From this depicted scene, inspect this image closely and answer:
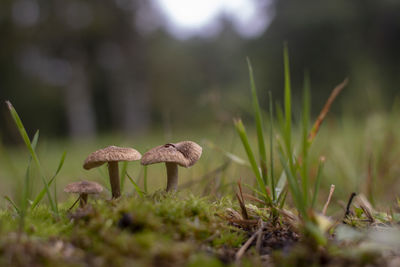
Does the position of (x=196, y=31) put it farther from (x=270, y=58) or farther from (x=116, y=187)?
(x=116, y=187)

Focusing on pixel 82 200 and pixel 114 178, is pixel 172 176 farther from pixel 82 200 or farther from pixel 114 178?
pixel 82 200

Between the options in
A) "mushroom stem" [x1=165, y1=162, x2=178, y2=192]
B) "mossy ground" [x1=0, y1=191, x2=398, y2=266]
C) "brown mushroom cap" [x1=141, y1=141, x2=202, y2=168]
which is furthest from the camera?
"mushroom stem" [x1=165, y1=162, x2=178, y2=192]

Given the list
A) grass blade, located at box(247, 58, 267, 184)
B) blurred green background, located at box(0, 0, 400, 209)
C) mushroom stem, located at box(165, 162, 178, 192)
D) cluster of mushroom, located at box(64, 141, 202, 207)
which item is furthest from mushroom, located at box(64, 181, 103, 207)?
blurred green background, located at box(0, 0, 400, 209)

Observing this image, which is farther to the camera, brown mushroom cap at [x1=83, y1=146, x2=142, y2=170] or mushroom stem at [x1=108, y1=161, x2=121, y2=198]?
mushroom stem at [x1=108, y1=161, x2=121, y2=198]

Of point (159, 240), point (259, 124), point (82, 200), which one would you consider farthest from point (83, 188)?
point (259, 124)

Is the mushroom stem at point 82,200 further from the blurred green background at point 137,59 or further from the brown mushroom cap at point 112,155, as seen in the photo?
the blurred green background at point 137,59

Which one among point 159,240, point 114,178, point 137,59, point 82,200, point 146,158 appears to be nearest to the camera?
point 159,240

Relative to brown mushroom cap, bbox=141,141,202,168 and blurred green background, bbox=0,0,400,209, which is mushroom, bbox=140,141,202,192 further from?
blurred green background, bbox=0,0,400,209
